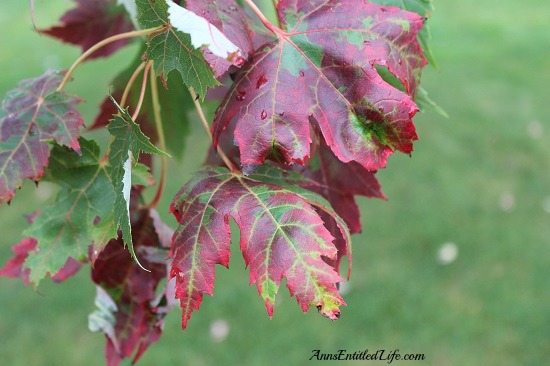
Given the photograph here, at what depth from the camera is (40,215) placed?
0.95 meters

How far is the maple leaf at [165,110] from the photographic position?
1171 mm

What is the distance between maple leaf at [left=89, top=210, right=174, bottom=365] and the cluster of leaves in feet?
0.16

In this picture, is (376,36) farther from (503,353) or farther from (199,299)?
(503,353)

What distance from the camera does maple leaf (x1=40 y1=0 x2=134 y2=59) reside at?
1246 millimetres

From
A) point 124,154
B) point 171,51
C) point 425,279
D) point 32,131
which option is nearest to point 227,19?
point 171,51

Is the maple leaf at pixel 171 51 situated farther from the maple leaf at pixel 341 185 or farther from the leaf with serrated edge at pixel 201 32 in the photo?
the maple leaf at pixel 341 185

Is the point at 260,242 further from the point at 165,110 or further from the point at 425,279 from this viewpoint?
the point at 425,279

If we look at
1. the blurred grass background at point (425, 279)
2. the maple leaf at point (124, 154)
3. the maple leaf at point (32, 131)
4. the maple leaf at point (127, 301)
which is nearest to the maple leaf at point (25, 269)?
the maple leaf at point (127, 301)

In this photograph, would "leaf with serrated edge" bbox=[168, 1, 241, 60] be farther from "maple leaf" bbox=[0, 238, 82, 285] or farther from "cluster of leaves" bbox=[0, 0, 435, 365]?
"maple leaf" bbox=[0, 238, 82, 285]

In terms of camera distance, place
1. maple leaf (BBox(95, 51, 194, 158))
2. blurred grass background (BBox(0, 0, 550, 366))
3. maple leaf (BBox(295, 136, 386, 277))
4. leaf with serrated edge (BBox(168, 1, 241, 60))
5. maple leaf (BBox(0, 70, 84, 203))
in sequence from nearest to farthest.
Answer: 1. leaf with serrated edge (BBox(168, 1, 241, 60))
2. maple leaf (BBox(0, 70, 84, 203))
3. maple leaf (BBox(295, 136, 386, 277))
4. maple leaf (BBox(95, 51, 194, 158))
5. blurred grass background (BBox(0, 0, 550, 366))

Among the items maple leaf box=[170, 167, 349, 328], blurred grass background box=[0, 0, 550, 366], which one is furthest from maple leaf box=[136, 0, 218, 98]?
blurred grass background box=[0, 0, 550, 366]

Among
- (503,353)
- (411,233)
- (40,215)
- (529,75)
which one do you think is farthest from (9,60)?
(40,215)

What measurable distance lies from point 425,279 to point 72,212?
2605mm

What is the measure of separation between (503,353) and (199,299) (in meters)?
2.49
